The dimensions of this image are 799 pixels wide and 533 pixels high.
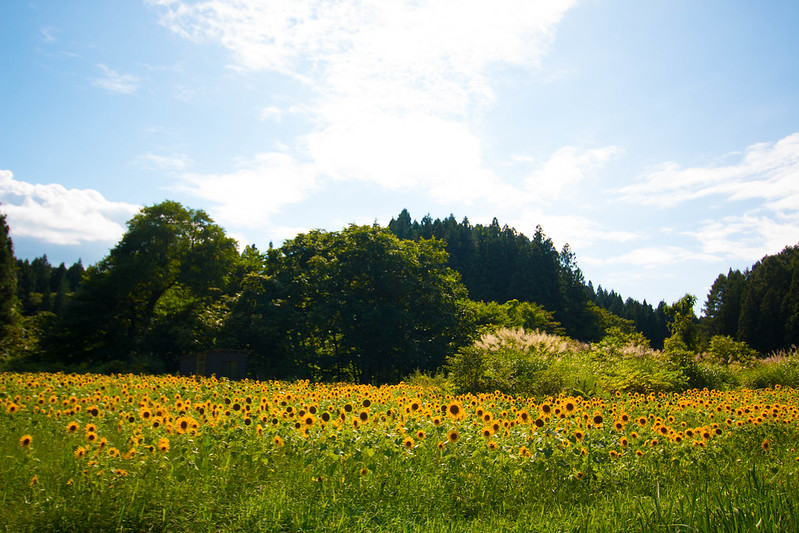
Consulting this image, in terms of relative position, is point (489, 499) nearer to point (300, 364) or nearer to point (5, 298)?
point (300, 364)

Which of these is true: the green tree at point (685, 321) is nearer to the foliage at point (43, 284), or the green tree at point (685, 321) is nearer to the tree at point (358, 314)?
the tree at point (358, 314)

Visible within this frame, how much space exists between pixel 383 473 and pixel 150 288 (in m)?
27.5

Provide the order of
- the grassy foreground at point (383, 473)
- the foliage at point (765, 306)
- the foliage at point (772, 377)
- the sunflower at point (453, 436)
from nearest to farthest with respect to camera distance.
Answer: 1. the grassy foreground at point (383, 473)
2. the sunflower at point (453, 436)
3. the foliage at point (772, 377)
4. the foliage at point (765, 306)

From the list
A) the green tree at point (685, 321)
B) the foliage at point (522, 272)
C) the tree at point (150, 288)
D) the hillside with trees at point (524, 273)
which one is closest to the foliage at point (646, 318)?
the hillside with trees at point (524, 273)

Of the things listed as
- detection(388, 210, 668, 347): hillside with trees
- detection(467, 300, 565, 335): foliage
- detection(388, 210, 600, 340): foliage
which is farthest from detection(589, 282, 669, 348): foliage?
detection(467, 300, 565, 335): foliage

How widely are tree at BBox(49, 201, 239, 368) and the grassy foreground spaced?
1957 cm

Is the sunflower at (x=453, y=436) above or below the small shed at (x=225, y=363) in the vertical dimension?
above

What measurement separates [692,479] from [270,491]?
3.16 metres

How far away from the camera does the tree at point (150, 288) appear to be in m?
25.1

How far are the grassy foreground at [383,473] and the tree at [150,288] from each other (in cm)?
1957

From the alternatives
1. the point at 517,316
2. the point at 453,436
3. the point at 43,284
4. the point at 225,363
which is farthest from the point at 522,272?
the point at 43,284

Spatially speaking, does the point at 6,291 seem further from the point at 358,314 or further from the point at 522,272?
the point at 522,272

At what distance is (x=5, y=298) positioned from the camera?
1059 inches

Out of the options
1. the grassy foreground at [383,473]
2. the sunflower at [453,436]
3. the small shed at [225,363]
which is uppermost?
→ the sunflower at [453,436]
